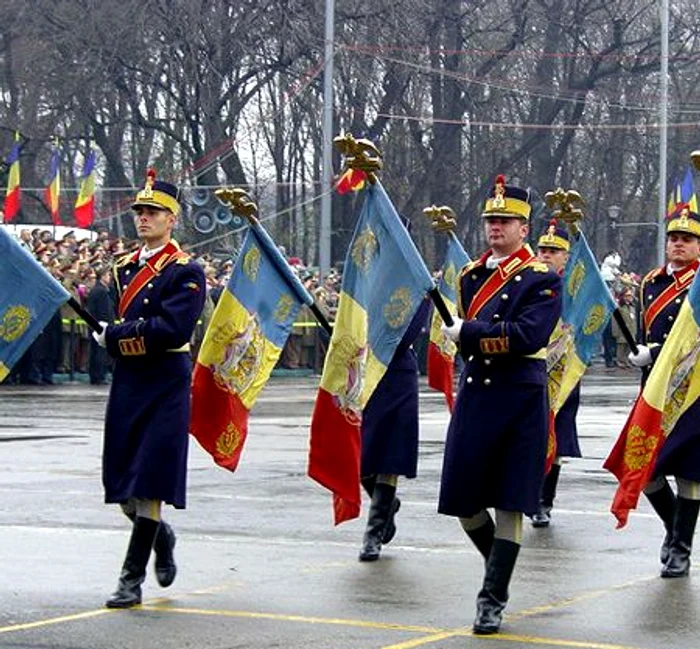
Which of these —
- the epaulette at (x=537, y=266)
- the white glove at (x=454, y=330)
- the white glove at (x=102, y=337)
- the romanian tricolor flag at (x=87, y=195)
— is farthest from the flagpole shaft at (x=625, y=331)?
the romanian tricolor flag at (x=87, y=195)

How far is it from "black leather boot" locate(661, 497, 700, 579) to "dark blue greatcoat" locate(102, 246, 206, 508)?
8.73 feet

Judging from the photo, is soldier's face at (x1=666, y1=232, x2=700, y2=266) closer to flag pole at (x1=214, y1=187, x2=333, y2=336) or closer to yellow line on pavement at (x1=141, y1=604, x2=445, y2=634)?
flag pole at (x1=214, y1=187, x2=333, y2=336)

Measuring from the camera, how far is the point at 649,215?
5884 centimetres

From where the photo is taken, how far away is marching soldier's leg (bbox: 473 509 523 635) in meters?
9.39

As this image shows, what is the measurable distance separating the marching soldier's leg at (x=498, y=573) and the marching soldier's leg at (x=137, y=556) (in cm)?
166

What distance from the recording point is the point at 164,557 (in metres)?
10.6

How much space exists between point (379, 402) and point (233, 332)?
50.8 inches

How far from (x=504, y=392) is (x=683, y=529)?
196 centimetres

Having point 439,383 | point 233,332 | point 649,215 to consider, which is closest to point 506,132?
point 649,215

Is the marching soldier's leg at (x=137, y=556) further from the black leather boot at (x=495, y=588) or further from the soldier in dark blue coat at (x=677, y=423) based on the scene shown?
the soldier in dark blue coat at (x=677, y=423)

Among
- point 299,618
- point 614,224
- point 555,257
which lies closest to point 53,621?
point 299,618

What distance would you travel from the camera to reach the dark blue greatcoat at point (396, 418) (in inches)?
485

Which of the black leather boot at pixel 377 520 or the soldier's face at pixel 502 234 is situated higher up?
the soldier's face at pixel 502 234

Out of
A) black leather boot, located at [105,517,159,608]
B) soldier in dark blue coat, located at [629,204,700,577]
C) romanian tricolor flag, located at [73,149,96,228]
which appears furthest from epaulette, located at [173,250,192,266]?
romanian tricolor flag, located at [73,149,96,228]
